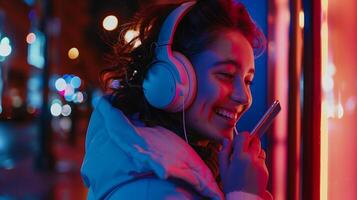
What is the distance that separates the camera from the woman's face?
1.46 meters

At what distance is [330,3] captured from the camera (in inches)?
71.6

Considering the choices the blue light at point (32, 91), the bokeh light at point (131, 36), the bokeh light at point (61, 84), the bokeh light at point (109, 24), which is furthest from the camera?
the blue light at point (32, 91)

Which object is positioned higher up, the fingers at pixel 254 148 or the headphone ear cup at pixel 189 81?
the headphone ear cup at pixel 189 81

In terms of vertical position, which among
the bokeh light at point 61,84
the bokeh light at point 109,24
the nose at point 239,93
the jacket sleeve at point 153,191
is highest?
the bokeh light at point 61,84

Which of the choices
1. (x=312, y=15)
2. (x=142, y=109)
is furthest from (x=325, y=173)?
(x=142, y=109)

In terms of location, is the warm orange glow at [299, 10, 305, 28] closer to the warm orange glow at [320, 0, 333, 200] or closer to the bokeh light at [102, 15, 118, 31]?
the warm orange glow at [320, 0, 333, 200]

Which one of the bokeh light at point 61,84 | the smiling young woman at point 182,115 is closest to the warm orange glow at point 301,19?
the smiling young woman at point 182,115

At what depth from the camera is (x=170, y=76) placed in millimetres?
1444

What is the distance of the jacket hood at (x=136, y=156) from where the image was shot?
1.31 metres

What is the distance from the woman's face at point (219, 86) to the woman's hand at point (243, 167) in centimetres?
8

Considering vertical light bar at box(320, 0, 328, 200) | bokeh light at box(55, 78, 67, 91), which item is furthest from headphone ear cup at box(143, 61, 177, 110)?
bokeh light at box(55, 78, 67, 91)

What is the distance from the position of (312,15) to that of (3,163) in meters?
11.2

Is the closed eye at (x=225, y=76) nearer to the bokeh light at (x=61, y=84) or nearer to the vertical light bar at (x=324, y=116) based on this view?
the vertical light bar at (x=324, y=116)

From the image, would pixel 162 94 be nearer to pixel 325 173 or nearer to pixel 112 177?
pixel 112 177
